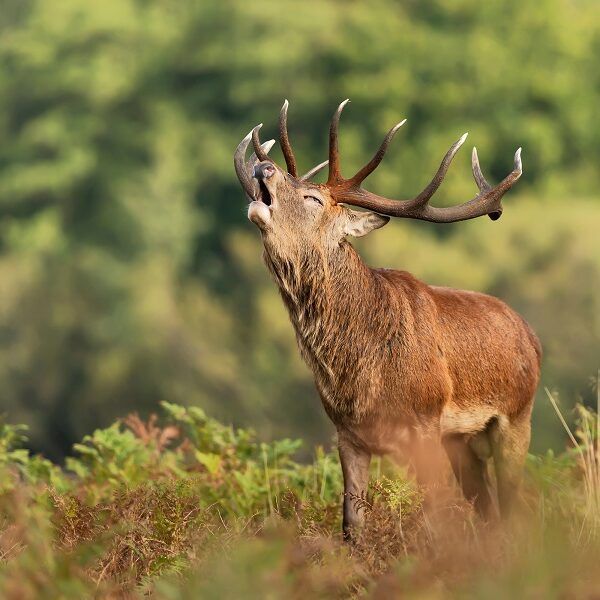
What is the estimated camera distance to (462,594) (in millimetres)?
4812

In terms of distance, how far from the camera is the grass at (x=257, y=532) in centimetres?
462

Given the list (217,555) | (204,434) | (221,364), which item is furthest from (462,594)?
(221,364)

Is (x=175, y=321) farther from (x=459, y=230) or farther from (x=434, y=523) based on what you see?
(x=434, y=523)

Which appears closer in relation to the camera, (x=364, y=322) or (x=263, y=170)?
(x=263, y=170)

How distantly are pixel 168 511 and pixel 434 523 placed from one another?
1131mm

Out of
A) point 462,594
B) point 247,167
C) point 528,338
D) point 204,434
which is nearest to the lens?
A: point 462,594

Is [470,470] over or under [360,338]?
under

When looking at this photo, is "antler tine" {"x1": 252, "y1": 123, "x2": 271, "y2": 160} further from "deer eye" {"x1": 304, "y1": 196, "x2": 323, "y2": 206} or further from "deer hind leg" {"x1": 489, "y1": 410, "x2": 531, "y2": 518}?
"deer hind leg" {"x1": 489, "y1": 410, "x2": 531, "y2": 518}

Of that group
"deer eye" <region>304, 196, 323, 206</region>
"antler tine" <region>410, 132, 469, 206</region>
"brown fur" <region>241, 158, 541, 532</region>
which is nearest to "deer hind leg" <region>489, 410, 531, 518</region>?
"brown fur" <region>241, 158, 541, 532</region>

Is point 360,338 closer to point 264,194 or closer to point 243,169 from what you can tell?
point 264,194

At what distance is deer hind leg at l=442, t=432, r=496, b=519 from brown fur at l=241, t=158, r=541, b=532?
→ 0.50 meters

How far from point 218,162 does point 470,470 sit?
1427 inches

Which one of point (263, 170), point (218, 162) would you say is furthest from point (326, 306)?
point (218, 162)

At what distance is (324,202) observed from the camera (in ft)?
24.5
